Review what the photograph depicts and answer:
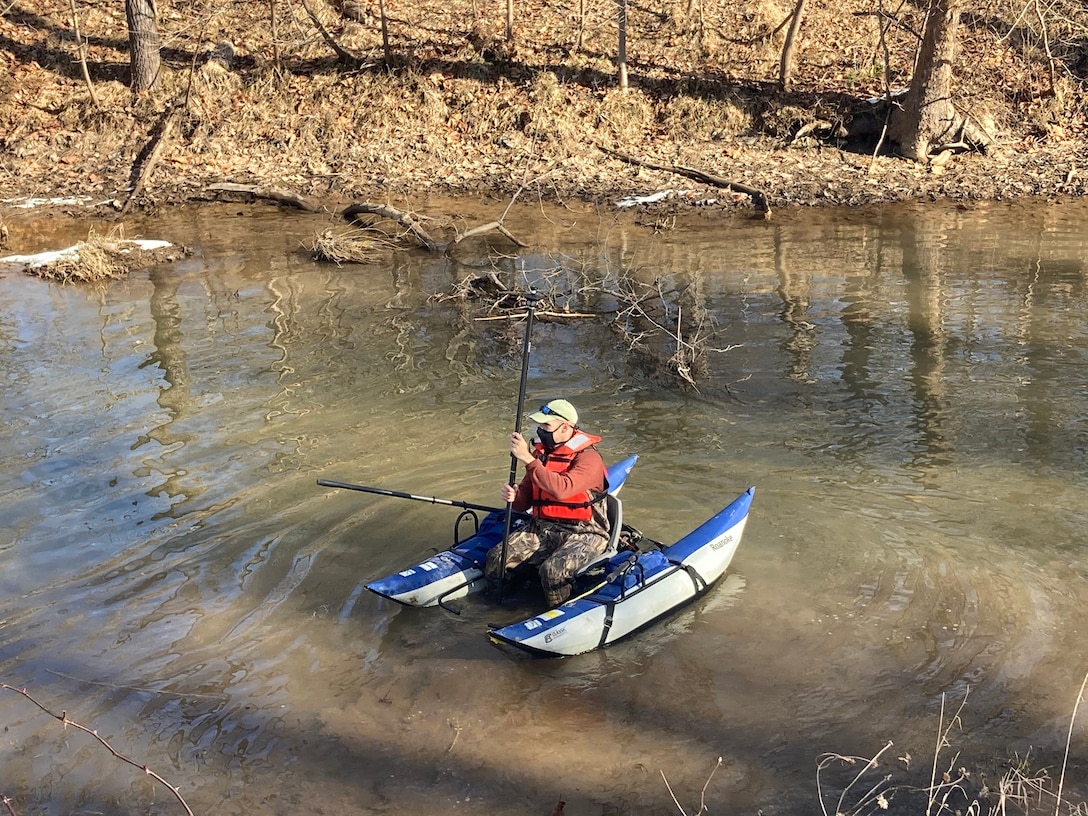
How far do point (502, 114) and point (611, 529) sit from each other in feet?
46.4

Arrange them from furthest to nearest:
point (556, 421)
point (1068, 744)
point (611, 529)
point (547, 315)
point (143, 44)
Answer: point (143, 44), point (547, 315), point (611, 529), point (556, 421), point (1068, 744)

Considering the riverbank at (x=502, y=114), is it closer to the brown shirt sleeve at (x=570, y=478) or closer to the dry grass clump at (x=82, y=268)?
the dry grass clump at (x=82, y=268)

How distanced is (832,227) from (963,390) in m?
6.65

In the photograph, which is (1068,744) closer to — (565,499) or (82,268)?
(565,499)

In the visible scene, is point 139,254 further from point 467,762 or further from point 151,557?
point 467,762

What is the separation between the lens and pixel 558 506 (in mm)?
6941

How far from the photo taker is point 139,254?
15.1m

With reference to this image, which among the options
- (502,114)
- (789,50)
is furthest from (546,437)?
(789,50)

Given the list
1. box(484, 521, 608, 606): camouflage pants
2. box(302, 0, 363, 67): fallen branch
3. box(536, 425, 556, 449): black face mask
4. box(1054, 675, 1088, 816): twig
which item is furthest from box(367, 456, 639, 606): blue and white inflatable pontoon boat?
box(302, 0, 363, 67): fallen branch

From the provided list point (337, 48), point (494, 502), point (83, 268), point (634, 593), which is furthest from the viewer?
point (337, 48)

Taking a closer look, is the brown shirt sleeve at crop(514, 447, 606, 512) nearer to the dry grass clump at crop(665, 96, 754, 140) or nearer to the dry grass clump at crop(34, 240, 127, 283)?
the dry grass clump at crop(34, 240, 127, 283)

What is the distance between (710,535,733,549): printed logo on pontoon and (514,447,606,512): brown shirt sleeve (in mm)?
816

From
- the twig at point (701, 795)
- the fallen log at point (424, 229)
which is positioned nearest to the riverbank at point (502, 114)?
the fallen log at point (424, 229)

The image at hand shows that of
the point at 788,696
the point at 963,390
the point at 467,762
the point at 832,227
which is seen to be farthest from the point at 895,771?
the point at 832,227
